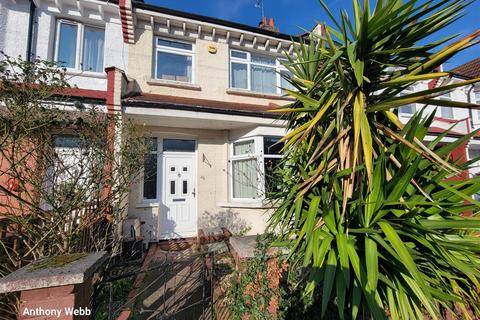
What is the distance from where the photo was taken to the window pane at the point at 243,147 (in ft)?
24.3

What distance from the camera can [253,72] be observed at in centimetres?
867

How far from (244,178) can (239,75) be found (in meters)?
3.99

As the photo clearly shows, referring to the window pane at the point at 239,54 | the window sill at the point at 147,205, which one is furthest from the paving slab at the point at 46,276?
the window pane at the point at 239,54

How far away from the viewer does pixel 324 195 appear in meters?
2.21

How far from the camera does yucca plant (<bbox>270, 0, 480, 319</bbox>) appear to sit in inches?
69.6

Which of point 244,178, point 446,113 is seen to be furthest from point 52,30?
point 446,113

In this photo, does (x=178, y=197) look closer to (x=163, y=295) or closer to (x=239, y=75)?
(x=163, y=295)

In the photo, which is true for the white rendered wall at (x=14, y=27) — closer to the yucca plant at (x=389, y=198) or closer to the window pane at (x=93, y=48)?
the window pane at (x=93, y=48)

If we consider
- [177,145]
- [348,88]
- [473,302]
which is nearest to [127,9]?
[177,145]

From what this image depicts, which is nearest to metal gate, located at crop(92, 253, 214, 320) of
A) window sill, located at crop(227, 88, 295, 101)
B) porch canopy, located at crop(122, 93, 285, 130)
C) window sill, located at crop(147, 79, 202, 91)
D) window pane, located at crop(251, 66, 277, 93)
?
porch canopy, located at crop(122, 93, 285, 130)

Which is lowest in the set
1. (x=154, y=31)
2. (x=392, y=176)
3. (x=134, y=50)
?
(x=392, y=176)

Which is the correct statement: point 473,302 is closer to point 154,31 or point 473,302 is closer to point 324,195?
point 324,195

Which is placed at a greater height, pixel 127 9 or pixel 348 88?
pixel 127 9

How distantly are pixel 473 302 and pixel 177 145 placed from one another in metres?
7.18
